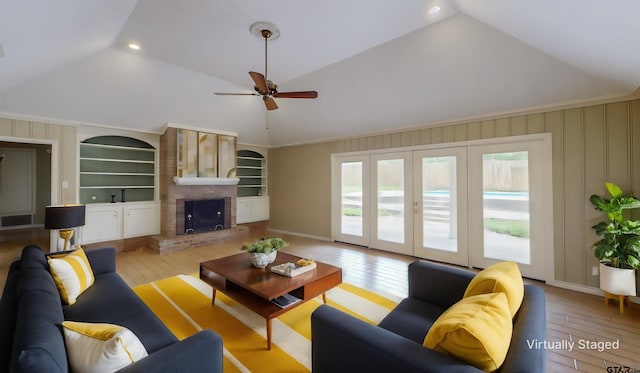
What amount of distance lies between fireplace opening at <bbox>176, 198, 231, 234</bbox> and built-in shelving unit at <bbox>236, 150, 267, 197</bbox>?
4.25 ft

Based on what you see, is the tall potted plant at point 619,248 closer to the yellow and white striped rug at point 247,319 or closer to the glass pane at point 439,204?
the glass pane at point 439,204

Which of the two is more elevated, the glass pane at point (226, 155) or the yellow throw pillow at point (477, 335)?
the glass pane at point (226, 155)

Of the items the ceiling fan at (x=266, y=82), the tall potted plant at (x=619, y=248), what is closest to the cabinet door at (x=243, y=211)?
the ceiling fan at (x=266, y=82)

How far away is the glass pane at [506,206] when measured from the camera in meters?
3.84

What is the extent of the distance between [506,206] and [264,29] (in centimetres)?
416

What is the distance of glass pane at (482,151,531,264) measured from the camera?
12.6 ft

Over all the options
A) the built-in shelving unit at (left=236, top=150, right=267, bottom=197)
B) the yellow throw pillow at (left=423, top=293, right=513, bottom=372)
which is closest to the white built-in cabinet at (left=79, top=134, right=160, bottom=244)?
the built-in shelving unit at (left=236, top=150, right=267, bottom=197)

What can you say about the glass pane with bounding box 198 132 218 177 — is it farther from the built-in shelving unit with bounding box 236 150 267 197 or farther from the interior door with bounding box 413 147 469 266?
the interior door with bounding box 413 147 469 266

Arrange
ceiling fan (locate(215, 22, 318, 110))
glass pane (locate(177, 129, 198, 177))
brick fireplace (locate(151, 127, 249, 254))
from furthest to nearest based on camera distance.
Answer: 1. glass pane (locate(177, 129, 198, 177))
2. brick fireplace (locate(151, 127, 249, 254))
3. ceiling fan (locate(215, 22, 318, 110))

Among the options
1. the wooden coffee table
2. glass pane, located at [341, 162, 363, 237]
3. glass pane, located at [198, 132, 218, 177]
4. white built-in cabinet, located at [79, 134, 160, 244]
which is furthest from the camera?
glass pane, located at [198, 132, 218, 177]

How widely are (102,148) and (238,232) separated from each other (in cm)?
330

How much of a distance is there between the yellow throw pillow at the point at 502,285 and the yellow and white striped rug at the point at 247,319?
1331 mm

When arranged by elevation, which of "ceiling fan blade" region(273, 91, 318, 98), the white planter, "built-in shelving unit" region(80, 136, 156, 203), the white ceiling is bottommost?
the white planter

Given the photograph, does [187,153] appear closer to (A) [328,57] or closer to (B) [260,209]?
(B) [260,209]
